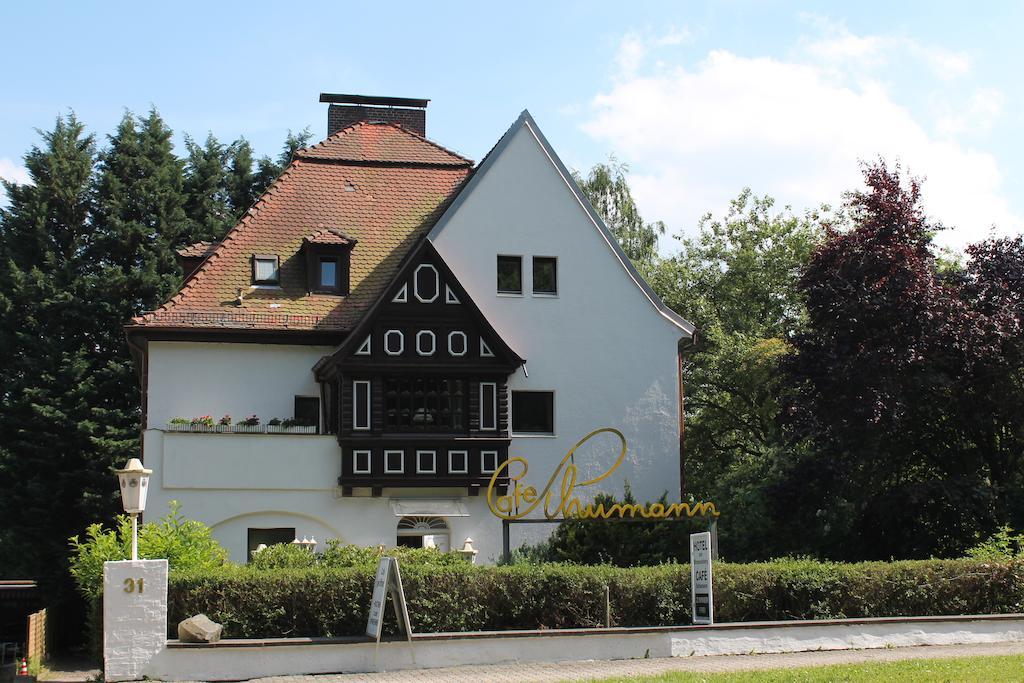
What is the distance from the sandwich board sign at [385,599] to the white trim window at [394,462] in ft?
32.9

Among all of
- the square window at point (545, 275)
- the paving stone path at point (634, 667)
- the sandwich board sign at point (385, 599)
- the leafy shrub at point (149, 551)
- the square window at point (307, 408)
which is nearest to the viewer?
the paving stone path at point (634, 667)

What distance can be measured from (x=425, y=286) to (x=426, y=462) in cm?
391

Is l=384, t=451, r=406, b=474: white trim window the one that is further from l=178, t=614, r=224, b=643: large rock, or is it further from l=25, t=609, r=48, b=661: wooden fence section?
l=178, t=614, r=224, b=643: large rock

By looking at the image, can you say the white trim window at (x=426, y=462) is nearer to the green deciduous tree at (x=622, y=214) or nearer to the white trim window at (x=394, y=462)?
the white trim window at (x=394, y=462)

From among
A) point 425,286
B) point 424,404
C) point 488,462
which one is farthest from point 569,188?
point 488,462

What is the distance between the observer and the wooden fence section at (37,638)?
29.8m

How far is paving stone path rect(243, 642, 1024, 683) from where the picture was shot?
18125 millimetres

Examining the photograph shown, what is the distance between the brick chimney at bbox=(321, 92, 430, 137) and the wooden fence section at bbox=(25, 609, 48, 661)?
15569mm

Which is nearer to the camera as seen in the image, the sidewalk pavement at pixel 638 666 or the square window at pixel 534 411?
the sidewalk pavement at pixel 638 666

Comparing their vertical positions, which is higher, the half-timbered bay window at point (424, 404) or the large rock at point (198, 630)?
the half-timbered bay window at point (424, 404)

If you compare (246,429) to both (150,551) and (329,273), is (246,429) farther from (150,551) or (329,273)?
(150,551)

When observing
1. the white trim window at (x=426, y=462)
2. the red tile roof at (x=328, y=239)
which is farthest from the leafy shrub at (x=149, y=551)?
the red tile roof at (x=328, y=239)

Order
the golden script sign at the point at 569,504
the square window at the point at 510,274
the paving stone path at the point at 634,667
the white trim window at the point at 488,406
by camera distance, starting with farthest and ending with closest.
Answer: the square window at the point at 510,274, the white trim window at the point at 488,406, the golden script sign at the point at 569,504, the paving stone path at the point at 634,667

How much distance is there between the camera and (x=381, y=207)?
34.3 m
